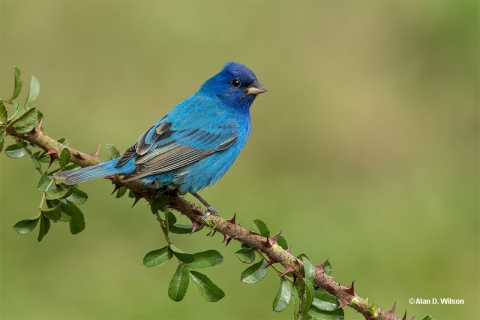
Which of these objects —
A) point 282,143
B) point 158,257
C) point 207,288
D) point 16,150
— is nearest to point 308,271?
point 207,288

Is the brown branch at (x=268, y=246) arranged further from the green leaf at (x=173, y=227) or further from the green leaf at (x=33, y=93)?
the green leaf at (x=33, y=93)

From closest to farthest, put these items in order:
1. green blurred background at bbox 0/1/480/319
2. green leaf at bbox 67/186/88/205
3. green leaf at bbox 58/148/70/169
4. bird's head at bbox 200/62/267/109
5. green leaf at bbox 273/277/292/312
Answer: green leaf at bbox 273/277/292/312
green leaf at bbox 58/148/70/169
green leaf at bbox 67/186/88/205
bird's head at bbox 200/62/267/109
green blurred background at bbox 0/1/480/319

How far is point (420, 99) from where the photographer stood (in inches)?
348

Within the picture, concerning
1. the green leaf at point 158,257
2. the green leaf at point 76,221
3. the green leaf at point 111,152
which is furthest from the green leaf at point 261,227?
the green leaf at point 111,152

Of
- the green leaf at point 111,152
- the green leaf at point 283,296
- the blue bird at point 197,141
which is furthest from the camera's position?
the blue bird at point 197,141

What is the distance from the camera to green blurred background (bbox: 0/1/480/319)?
6516 millimetres

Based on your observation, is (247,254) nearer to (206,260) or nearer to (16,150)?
(206,260)

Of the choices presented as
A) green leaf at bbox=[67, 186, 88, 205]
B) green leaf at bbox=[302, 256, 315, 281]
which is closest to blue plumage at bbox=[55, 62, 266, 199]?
green leaf at bbox=[67, 186, 88, 205]

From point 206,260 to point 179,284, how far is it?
0.18m

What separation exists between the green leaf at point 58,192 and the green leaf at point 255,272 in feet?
3.15

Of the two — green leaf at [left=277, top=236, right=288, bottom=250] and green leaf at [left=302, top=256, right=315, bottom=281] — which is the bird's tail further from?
green leaf at [left=302, top=256, right=315, bottom=281]

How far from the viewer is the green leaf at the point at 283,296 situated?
3.19 m

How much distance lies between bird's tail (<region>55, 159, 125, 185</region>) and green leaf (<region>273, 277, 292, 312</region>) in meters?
1.18

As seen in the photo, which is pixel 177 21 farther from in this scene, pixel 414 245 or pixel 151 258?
pixel 151 258
